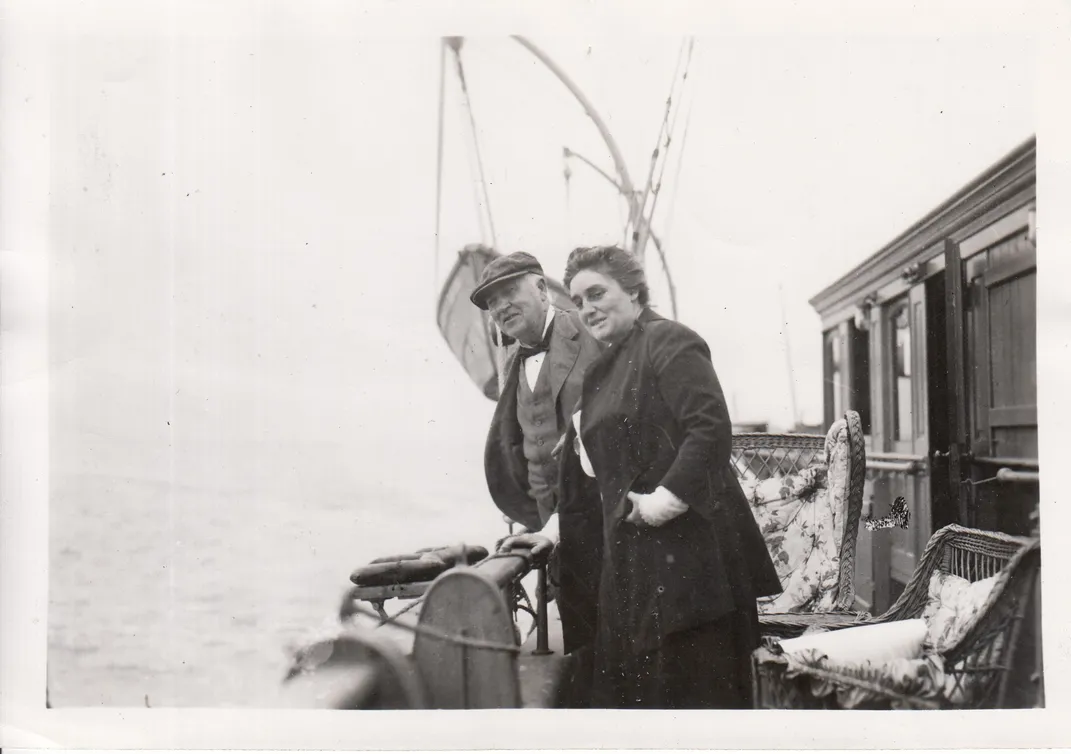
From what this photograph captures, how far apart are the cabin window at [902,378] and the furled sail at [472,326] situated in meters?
1.08

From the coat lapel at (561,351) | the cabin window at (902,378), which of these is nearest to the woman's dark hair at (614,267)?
the coat lapel at (561,351)

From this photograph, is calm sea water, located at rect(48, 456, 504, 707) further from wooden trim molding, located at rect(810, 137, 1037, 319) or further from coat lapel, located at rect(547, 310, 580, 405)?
wooden trim molding, located at rect(810, 137, 1037, 319)

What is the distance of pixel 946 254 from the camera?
2.47 m

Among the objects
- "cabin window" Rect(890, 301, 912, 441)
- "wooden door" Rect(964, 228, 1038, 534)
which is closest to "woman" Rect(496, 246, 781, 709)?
"cabin window" Rect(890, 301, 912, 441)

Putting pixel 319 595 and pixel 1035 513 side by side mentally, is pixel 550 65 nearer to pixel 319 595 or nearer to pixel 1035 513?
pixel 319 595

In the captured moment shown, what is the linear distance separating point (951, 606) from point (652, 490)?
0.80 m

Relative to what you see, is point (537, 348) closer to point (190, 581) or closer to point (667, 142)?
point (667, 142)

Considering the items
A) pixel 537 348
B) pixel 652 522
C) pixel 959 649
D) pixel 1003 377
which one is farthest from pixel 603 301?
pixel 959 649

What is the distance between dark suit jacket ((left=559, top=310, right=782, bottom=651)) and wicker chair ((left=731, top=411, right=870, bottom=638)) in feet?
0.26

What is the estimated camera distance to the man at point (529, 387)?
2.46 m

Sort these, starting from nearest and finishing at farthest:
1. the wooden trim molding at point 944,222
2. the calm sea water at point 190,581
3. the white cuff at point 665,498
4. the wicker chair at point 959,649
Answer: the wicker chair at point 959,649, the white cuff at point 665,498, the wooden trim molding at point 944,222, the calm sea water at point 190,581

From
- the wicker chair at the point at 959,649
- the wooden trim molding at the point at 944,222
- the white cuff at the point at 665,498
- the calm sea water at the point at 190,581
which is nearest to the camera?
the wicker chair at the point at 959,649

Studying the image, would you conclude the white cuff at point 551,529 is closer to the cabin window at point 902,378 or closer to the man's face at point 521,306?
the man's face at point 521,306

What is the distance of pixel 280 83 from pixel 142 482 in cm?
119
